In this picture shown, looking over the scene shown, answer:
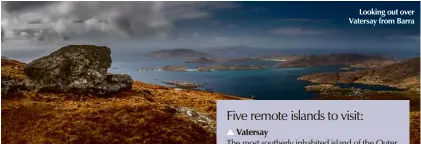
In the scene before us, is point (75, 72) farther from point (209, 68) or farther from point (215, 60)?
point (215, 60)

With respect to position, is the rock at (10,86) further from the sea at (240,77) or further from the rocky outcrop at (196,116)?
the rocky outcrop at (196,116)

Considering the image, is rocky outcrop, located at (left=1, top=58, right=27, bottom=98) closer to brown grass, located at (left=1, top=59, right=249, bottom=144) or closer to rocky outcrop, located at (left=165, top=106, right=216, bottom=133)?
brown grass, located at (left=1, top=59, right=249, bottom=144)

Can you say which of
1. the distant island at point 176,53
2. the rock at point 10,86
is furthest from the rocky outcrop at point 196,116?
the rock at point 10,86

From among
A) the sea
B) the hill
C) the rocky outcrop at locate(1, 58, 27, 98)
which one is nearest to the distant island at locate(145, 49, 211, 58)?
the sea

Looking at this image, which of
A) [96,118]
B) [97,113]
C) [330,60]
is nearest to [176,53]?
[97,113]

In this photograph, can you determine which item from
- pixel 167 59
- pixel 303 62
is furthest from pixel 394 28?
pixel 167 59

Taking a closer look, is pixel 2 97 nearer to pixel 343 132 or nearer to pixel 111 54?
pixel 111 54
